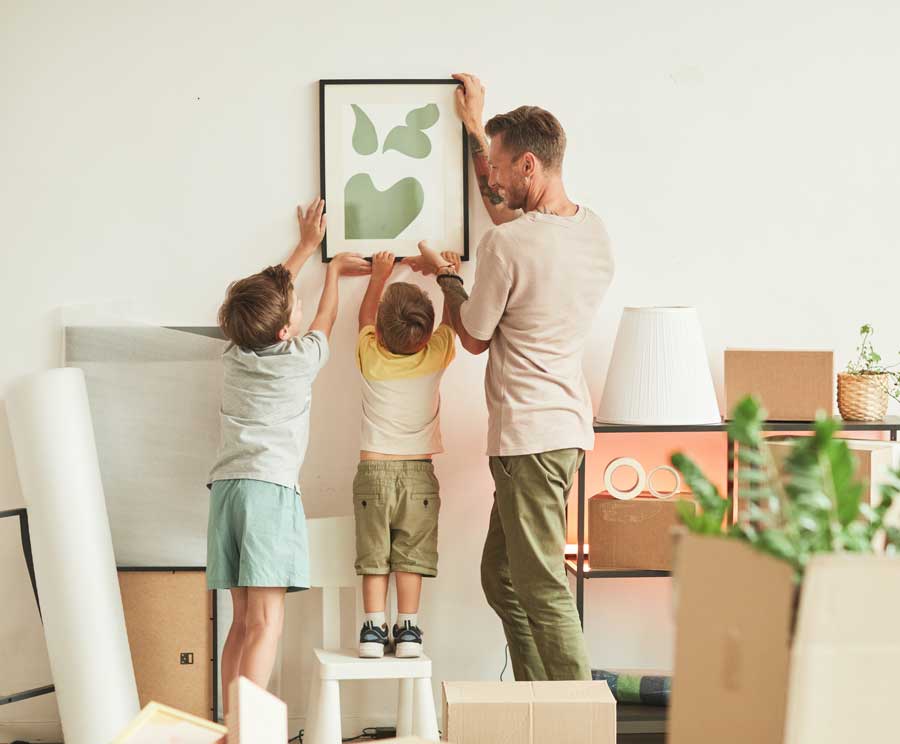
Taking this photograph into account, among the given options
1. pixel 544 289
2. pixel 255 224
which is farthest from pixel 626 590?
pixel 255 224

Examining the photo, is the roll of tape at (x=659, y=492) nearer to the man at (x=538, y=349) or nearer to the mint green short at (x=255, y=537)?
the man at (x=538, y=349)

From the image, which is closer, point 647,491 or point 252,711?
point 252,711

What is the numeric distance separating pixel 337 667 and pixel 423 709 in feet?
0.82

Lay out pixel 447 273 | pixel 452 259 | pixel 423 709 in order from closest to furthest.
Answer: pixel 423 709 < pixel 447 273 < pixel 452 259

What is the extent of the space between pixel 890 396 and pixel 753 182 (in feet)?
2.56

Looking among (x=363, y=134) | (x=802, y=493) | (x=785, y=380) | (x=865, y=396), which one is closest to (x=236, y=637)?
(x=363, y=134)

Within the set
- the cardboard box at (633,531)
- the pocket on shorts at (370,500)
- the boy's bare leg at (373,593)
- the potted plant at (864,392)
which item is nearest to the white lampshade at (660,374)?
the cardboard box at (633,531)

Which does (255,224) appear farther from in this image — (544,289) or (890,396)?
(890,396)

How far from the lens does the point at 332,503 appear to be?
306 centimetres

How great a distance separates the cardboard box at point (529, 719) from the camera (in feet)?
5.33

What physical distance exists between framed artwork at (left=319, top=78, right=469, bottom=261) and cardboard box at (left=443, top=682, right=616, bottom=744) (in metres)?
1.66

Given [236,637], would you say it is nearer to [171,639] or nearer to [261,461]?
[171,639]

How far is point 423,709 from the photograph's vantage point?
267 centimetres

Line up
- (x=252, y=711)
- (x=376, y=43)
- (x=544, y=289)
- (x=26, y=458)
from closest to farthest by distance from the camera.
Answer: (x=252, y=711)
(x=544, y=289)
(x=26, y=458)
(x=376, y=43)
